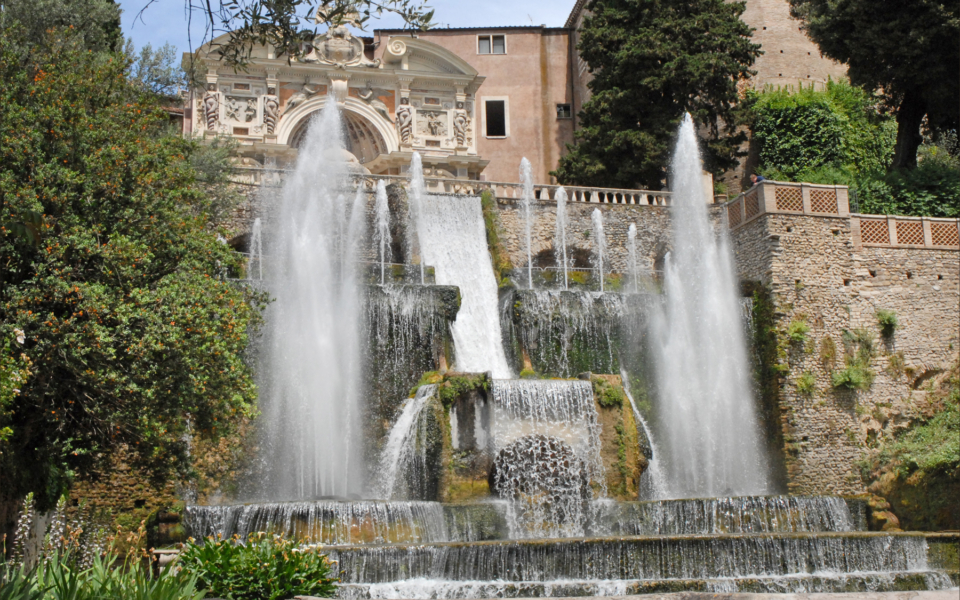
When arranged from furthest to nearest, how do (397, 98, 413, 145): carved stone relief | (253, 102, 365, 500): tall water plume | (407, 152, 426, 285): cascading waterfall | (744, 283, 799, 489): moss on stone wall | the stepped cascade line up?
1. (397, 98, 413, 145): carved stone relief
2. (407, 152, 426, 285): cascading waterfall
3. (744, 283, 799, 489): moss on stone wall
4. (253, 102, 365, 500): tall water plume
5. the stepped cascade

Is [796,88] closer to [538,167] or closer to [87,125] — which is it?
[538,167]

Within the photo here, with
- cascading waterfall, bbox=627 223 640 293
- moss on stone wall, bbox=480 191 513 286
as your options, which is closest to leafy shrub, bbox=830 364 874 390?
cascading waterfall, bbox=627 223 640 293

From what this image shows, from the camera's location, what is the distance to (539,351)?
18734 millimetres

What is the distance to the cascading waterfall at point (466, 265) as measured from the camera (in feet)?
64.3

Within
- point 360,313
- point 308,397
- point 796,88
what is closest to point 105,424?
point 308,397

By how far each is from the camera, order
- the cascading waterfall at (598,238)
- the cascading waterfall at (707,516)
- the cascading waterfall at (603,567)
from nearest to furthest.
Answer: the cascading waterfall at (603,567), the cascading waterfall at (707,516), the cascading waterfall at (598,238)

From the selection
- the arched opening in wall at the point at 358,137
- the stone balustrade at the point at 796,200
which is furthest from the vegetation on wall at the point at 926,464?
the arched opening in wall at the point at 358,137

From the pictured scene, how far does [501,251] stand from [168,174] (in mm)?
10183

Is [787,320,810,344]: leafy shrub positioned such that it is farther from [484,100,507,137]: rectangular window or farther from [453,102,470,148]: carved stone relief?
[484,100,507,137]: rectangular window

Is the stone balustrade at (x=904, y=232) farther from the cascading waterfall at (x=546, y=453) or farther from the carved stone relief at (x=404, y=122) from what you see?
the carved stone relief at (x=404, y=122)

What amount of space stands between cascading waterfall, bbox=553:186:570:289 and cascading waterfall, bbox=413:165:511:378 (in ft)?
5.96

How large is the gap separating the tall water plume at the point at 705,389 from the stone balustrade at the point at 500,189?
11.0ft

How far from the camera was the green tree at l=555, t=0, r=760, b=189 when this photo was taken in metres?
24.9

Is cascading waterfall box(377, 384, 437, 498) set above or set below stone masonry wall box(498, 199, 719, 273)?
below
